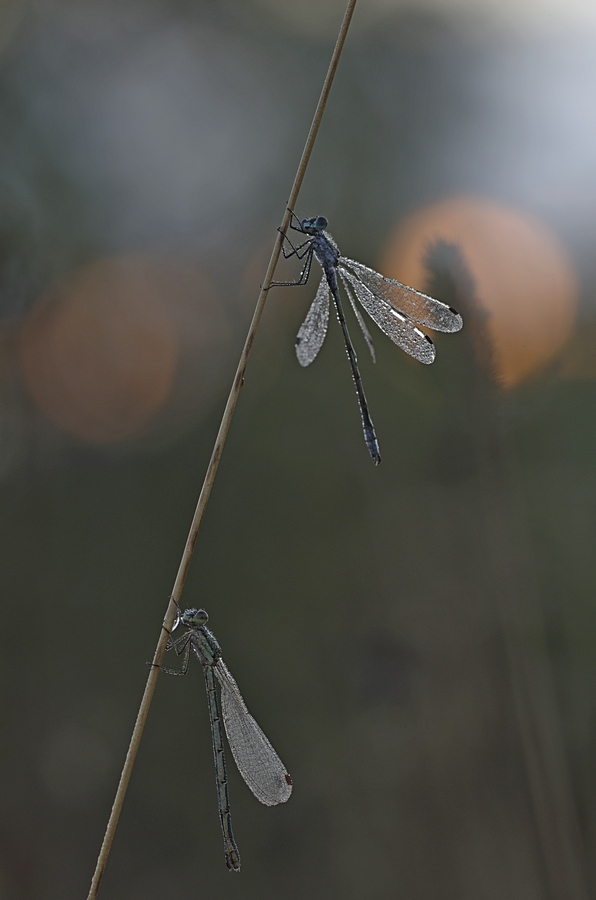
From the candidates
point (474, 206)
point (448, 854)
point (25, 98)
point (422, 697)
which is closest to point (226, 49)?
point (25, 98)

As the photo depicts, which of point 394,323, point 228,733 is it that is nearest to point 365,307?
point 394,323

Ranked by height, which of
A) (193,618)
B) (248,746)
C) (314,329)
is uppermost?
(314,329)

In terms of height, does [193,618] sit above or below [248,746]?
above

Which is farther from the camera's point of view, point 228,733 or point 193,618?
point 228,733

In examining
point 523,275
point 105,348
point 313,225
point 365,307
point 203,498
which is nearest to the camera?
point 203,498

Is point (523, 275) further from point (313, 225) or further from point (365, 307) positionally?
point (313, 225)

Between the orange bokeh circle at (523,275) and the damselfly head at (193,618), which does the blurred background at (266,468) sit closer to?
the orange bokeh circle at (523,275)

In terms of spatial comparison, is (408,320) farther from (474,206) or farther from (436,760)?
(436,760)

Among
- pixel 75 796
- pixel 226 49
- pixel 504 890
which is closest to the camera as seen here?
pixel 504 890
